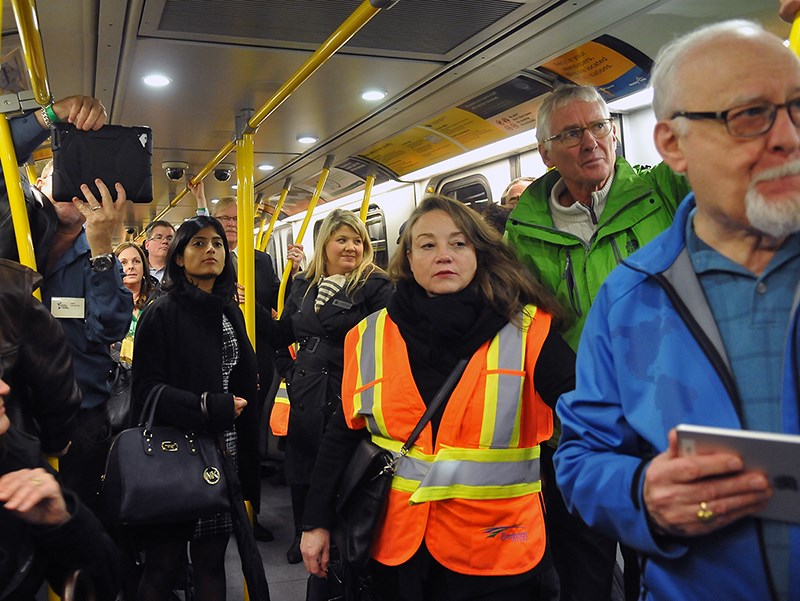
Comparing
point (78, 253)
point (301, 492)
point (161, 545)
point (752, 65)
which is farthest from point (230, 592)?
point (752, 65)

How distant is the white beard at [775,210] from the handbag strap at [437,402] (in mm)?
1113

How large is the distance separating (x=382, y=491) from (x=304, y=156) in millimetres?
5016

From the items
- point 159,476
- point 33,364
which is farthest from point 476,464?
point 159,476

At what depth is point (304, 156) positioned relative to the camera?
267 inches

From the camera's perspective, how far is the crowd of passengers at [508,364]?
1.24 metres

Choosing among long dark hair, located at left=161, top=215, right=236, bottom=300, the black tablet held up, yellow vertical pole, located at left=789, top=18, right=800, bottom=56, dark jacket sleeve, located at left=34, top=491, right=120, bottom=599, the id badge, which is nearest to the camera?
yellow vertical pole, located at left=789, top=18, right=800, bottom=56

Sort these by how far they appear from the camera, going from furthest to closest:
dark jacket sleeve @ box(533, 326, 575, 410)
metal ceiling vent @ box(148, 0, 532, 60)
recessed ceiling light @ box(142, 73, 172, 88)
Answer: recessed ceiling light @ box(142, 73, 172, 88) → metal ceiling vent @ box(148, 0, 532, 60) → dark jacket sleeve @ box(533, 326, 575, 410)

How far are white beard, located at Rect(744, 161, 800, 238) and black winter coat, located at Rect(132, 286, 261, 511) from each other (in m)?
2.36

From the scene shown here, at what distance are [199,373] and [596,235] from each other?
1810 mm

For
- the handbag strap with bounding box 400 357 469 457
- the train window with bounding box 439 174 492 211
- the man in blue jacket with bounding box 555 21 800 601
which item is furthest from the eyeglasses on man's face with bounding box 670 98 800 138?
the train window with bounding box 439 174 492 211

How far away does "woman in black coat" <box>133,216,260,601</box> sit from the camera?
3.07 m

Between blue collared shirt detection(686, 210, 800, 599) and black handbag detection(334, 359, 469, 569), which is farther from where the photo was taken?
black handbag detection(334, 359, 469, 569)

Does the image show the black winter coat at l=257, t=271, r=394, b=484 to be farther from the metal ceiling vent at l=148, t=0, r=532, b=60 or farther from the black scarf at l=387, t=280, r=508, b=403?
the black scarf at l=387, t=280, r=508, b=403

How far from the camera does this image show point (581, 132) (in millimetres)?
2525
